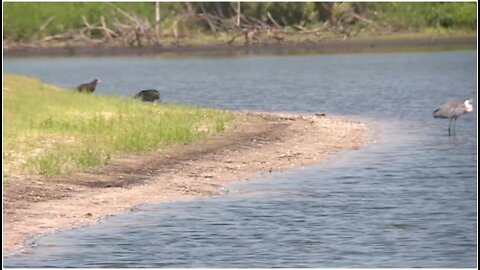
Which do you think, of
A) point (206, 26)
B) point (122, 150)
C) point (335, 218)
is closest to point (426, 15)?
Result: point (206, 26)

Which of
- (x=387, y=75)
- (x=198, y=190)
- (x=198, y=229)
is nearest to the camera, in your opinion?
(x=198, y=229)

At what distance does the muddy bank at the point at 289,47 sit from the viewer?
6412 centimetres

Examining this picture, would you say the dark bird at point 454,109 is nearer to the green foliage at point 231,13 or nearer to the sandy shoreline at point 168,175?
the sandy shoreline at point 168,175

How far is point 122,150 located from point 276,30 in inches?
1690

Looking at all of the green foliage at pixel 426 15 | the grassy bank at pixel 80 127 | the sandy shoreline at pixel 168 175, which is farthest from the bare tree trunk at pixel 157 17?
the sandy shoreline at pixel 168 175

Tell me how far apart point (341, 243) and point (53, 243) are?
2914mm

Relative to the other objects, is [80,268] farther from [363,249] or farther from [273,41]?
[273,41]

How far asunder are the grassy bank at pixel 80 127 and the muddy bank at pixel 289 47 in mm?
35370

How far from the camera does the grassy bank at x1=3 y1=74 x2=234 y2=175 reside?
19.0 metres

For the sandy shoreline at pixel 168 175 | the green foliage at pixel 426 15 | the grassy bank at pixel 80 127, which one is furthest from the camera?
the green foliage at pixel 426 15

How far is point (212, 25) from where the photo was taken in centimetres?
6444

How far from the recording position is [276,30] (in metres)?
63.2

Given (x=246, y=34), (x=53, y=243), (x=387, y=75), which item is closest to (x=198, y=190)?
(x=53, y=243)

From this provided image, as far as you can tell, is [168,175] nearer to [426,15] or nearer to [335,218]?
[335,218]
